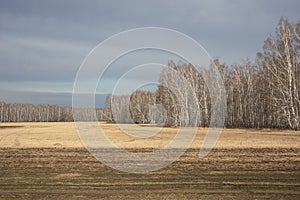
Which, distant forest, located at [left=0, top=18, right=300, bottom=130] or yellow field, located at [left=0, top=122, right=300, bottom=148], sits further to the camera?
distant forest, located at [left=0, top=18, right=300, bottom=130]

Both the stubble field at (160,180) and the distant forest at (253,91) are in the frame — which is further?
the distant forest at (253,91)

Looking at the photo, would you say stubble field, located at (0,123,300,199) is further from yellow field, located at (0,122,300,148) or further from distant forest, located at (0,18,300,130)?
distant forest, located at (0,18,300,130)

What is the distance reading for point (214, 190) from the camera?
12.1 m

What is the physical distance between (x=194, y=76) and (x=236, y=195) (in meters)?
58.9

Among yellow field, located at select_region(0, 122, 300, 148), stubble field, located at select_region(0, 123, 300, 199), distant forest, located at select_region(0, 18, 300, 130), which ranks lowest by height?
stubble field, located at select_region(0, 123, 300, 199)

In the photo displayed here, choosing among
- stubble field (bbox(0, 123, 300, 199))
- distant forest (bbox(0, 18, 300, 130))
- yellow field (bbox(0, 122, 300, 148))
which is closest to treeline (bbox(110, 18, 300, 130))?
distant forest (bbox(0, 18, 300, 130))

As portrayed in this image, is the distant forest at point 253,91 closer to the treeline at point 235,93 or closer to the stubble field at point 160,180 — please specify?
the treeline at point 235,93

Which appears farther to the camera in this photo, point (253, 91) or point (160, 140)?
point (253, 91)

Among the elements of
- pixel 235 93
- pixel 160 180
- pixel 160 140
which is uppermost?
pixel 235 93

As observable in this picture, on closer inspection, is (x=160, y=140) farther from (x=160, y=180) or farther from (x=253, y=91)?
(x=253, y=91)

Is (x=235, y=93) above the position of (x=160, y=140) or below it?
above

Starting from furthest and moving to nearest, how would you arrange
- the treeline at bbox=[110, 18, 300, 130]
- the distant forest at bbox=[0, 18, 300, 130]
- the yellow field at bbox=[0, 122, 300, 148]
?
the treeline at bbox=[110, 18, 300, 130]
the distant forest at bbox=[0, 18, 300, 130]
the yellow field at bbox=[0, 122, 300, 148]

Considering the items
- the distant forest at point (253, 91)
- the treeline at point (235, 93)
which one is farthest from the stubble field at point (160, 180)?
the treeline at point (235, 93)

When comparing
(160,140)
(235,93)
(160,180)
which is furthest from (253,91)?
(160,180)
